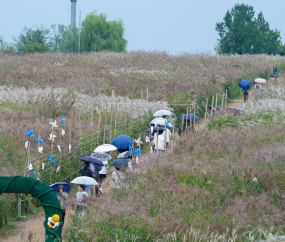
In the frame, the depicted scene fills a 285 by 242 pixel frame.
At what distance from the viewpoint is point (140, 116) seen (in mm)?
17781

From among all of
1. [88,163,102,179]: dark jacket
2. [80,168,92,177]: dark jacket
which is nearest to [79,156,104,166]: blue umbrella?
[88,163,102,179]: dark jacket

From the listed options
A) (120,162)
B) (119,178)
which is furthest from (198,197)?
(120,162)

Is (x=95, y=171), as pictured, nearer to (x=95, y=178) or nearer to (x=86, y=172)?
(x=95, y=178)

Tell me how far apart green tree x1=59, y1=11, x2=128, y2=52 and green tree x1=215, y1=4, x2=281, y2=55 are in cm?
1515

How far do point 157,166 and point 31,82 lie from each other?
611 inches

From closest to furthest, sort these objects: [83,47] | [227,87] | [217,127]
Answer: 1. [217,127]
2. [227,87]
3. [83,47]

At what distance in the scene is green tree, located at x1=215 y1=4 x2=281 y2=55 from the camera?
175 ft

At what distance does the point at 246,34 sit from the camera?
174 ft

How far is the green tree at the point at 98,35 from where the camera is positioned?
4675 cm

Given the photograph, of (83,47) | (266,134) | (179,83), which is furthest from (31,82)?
(83,47)

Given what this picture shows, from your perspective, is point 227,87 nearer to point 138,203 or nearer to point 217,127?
point 217,127

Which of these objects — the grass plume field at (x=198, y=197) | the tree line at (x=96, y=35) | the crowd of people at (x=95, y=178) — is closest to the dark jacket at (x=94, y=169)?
the crowd of people at (x=95, y=178)

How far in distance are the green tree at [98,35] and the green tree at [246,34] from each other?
15.2 metres

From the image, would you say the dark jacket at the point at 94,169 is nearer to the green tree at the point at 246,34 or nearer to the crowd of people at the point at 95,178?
the crowd of people at the point at 95,178
